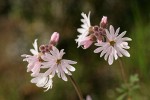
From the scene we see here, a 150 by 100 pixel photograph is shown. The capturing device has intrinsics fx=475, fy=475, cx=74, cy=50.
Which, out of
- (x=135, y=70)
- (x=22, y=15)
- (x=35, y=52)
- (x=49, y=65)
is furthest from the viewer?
(x=22, y=15)

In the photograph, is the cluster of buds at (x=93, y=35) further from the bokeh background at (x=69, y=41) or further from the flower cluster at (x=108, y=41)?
the bokeh background at (x=69, y=41)

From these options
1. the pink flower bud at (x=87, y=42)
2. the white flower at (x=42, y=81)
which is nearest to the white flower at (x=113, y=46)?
the pink flower bud at (x=87, y=42)

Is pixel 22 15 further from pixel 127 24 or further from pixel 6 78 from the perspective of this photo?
pixel 127 24

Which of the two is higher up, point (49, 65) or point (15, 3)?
point (15, 3)

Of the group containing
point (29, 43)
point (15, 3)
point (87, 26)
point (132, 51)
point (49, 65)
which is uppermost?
point (15, 3)

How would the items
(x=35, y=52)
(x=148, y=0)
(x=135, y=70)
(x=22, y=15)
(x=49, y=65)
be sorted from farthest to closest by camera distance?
(x=22, y=15), (x=148, y=0), (x=135, y=70), (x=35, y=52), (x=49, y=65)

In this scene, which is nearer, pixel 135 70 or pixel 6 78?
pixel 135 70

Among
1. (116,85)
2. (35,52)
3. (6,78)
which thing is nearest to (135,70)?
(116,85)

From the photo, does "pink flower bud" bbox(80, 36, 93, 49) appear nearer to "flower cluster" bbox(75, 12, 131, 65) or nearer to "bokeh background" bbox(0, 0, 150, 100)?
"flower cluster" bbox(75, 12, 131, 65)
